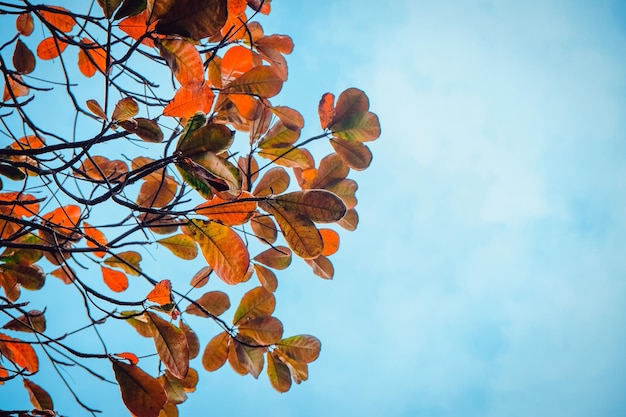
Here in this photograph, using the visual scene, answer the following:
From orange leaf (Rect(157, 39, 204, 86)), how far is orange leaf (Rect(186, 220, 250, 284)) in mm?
253

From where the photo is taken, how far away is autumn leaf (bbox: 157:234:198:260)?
45.4 inches

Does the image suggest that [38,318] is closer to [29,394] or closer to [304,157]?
[29,394]

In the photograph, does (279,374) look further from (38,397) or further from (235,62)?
(235,62)

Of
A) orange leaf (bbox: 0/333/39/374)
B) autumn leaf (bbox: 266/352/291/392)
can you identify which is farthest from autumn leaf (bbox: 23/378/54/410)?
autumn leaf (bbox: 266/352/291/392)

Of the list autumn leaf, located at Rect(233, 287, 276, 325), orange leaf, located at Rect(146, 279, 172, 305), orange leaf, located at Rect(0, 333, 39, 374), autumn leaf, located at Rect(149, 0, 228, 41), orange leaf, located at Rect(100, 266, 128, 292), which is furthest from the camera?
orange leaf, located at Rect(100, 266, 128, 292)

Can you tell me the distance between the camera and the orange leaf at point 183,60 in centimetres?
74

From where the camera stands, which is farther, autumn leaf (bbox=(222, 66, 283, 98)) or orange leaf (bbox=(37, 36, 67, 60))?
orange leaf (bbox=(37, 36, 67, 60))

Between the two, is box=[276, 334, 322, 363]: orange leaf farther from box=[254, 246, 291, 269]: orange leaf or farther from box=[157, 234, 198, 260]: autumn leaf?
box=[157, 234, 198, 260]: autumn leaf

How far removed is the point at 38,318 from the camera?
3.64 feet

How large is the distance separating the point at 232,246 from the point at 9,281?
0.69m

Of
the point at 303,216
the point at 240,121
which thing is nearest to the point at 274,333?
the point at 303,216

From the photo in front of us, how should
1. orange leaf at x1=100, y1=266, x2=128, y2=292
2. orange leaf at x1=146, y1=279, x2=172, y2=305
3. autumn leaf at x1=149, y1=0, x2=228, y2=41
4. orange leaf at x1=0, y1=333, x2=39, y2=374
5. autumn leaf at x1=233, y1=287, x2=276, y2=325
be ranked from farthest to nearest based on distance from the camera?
orange leaf at x1=100, y1=266, x2=128, y2=292 < autumn leaf at x1=233, y1=287, x2=276, y2=325 < orange leaf at x1=0, y1=333, x2=39, y2=374 < orange leaf at x1=146, y1=279, x2=172, y2=305 < autumn leaf at x1=149, y1=0, x2=228, y2=41

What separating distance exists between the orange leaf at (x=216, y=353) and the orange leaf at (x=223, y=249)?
15.7 inches

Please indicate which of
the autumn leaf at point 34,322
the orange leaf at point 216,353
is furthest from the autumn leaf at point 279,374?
the autumn leaf at point 34,322
